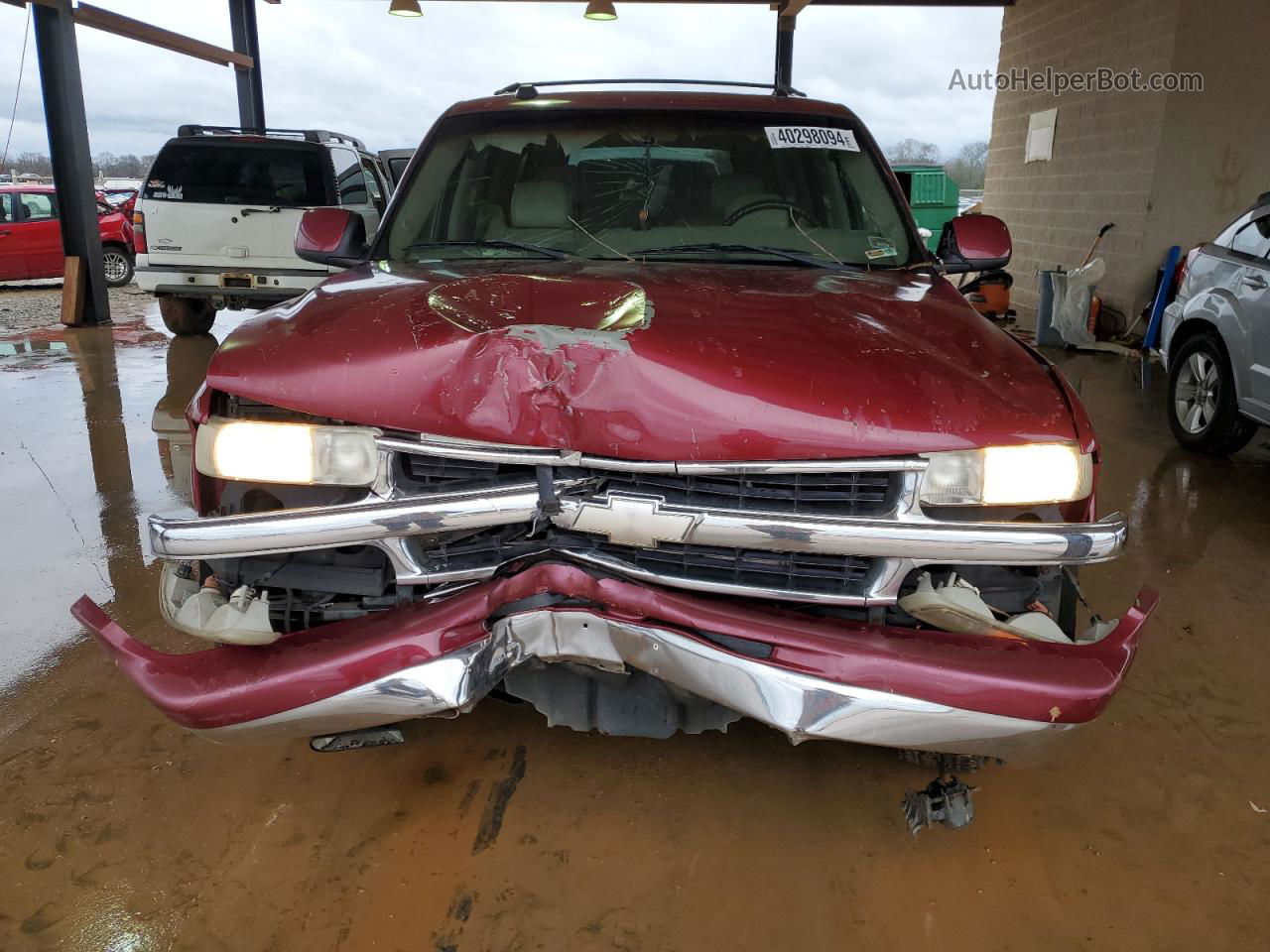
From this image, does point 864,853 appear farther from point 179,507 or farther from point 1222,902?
point 179,507

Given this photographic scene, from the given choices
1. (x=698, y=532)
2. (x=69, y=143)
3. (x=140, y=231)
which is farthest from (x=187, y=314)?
(x=698, y=532)

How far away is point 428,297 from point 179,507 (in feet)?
9.92

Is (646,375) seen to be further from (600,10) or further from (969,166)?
(969,166)

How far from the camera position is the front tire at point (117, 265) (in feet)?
48.6

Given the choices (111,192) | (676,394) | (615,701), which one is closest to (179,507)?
(615,701)

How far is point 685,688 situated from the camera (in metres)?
1.92

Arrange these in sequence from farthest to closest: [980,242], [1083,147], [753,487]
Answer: [1083,147] < [980,242] < [753,487]

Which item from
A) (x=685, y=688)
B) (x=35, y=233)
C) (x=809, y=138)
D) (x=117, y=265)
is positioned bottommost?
(x=685, y=688)

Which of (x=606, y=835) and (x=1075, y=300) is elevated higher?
→ (x=1075, y=300)

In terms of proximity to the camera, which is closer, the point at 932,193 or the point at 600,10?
the point at 600,10

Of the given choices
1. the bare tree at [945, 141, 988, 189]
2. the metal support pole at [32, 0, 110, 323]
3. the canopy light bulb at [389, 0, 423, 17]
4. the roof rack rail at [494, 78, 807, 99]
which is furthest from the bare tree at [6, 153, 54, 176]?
the bare tree at [945, 141, 988, 189]

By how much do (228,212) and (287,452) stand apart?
7.82m

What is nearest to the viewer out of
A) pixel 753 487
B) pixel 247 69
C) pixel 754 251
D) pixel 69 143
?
pixel 753 487

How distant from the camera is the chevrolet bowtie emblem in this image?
184cm
